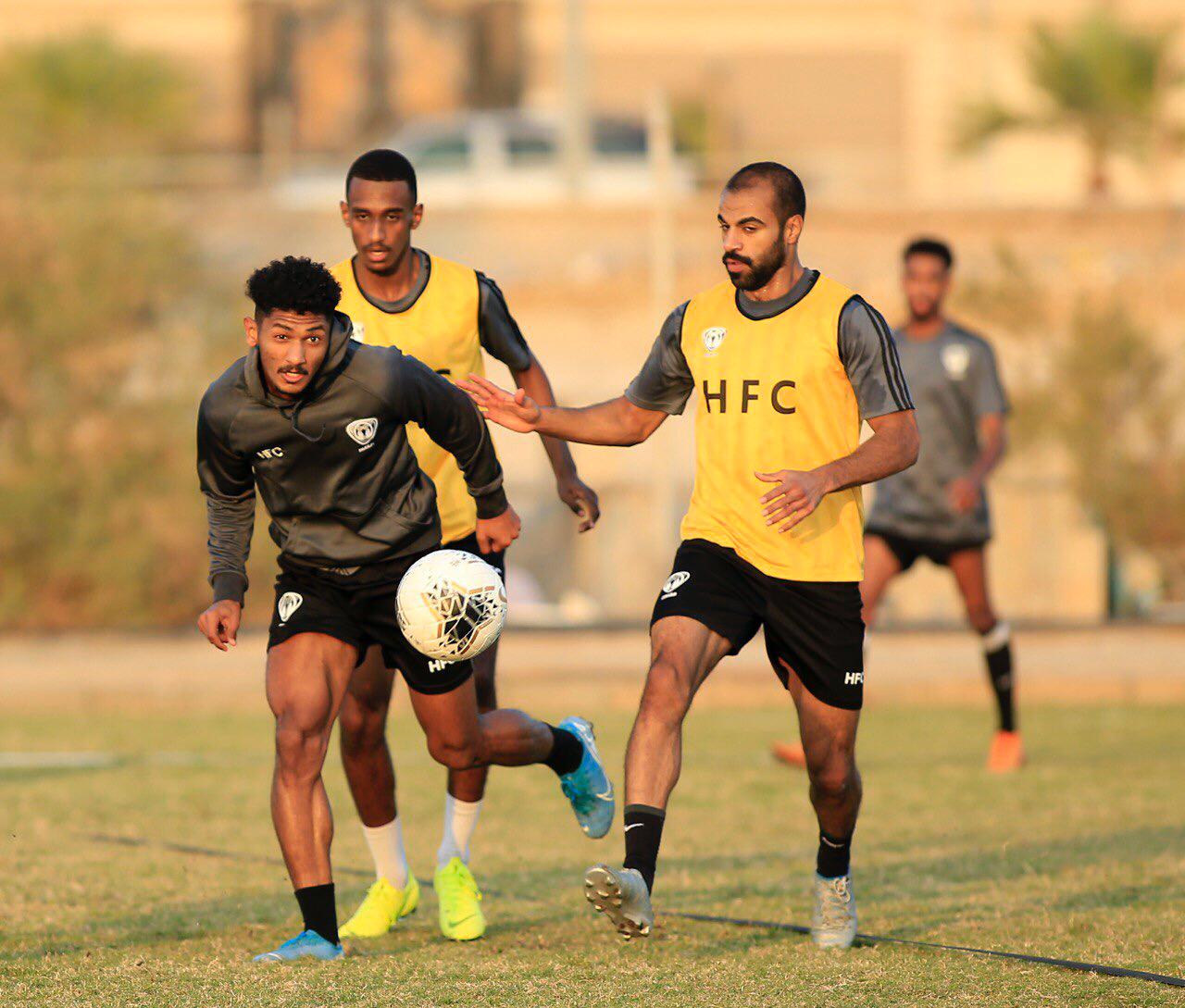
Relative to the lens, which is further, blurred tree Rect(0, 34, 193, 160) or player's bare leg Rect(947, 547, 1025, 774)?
blurred tree Rect(0, 34, 193, 160)

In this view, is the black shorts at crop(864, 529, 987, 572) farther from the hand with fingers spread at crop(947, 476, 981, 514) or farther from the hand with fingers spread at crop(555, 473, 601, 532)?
the hand with fingers spread at crop(555, 473, 601, 532)

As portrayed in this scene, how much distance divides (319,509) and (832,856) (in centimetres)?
207

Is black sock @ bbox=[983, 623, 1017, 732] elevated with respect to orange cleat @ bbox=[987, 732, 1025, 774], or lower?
elevated

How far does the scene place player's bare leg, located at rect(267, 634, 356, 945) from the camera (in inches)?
270

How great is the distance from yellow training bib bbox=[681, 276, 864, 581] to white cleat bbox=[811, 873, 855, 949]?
1.04 m

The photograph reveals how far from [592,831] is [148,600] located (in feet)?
41.6

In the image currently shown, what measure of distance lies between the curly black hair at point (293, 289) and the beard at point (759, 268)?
4.32 feet

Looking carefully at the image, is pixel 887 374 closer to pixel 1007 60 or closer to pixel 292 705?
pixel 292 705

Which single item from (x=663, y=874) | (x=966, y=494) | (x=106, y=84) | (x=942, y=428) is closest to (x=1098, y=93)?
(x=106, y=84)

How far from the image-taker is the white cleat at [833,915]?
7270 millimetres

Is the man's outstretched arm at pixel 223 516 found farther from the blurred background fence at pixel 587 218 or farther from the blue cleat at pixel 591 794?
the blurred background fence at pixel 587 218

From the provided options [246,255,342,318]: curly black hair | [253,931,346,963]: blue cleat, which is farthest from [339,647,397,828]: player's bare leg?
[246,255,342,318]: curly black hair

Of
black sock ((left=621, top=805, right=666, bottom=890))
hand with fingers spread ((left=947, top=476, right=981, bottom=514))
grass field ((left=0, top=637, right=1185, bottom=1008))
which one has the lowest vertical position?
grass field ((left=0, top=637, right=1185, bottom=1008))

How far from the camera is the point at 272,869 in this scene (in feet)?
29.8
